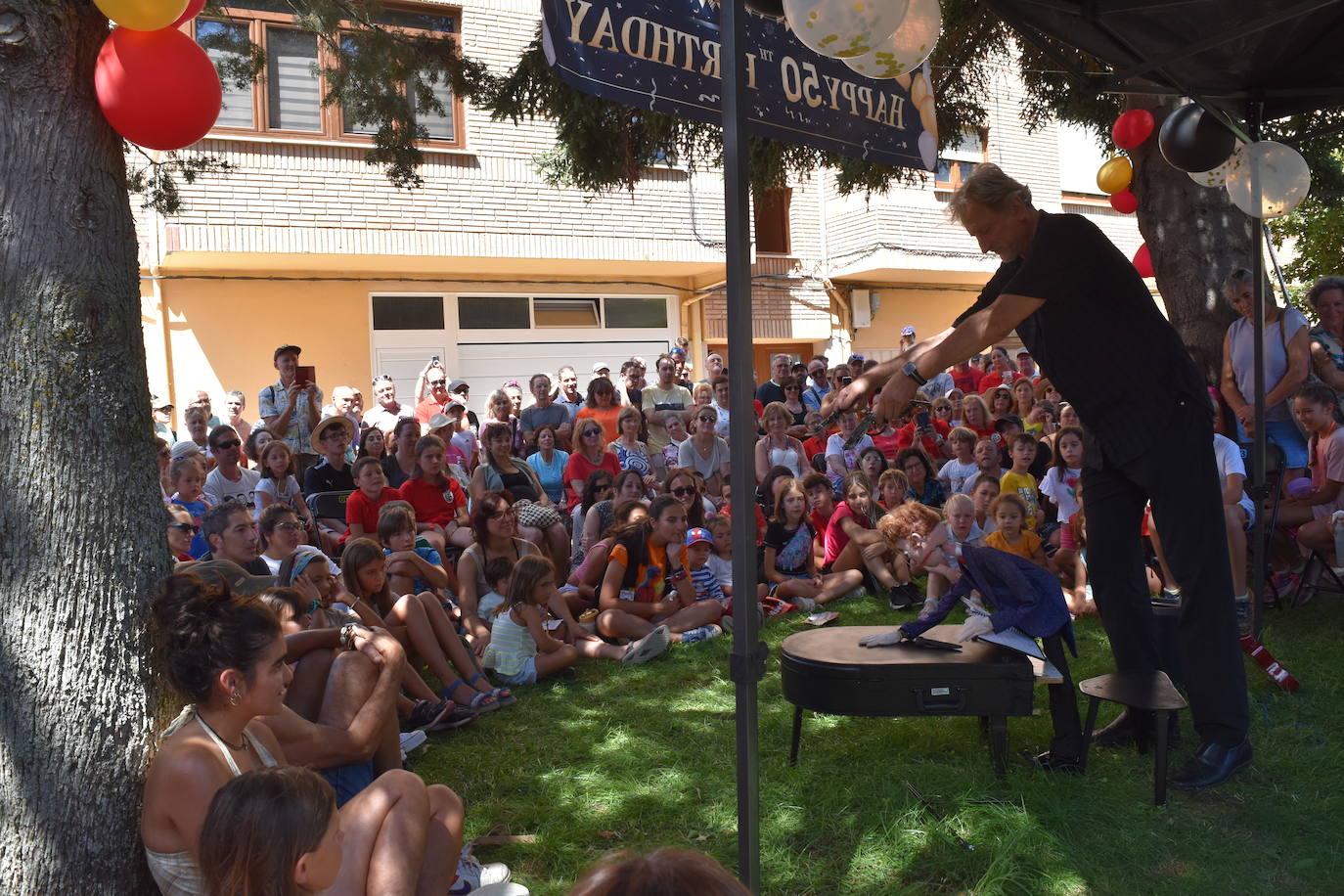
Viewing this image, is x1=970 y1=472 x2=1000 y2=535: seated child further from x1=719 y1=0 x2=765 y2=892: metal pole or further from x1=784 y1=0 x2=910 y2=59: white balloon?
x1=719 y1=0 x2=765 y2=892: metal pole

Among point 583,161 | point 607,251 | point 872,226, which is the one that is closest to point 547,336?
point 607,251

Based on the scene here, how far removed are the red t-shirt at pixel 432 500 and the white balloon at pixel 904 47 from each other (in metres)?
5.22

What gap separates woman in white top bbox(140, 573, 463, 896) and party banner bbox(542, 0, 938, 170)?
1.59 metres

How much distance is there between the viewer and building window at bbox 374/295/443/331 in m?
15.0

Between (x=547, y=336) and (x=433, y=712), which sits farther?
(x=547, y=336)

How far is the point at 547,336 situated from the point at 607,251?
1682 millimetres

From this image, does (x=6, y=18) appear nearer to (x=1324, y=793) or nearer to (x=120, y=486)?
(x=120, y=486)

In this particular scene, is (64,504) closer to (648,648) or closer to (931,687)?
(931,687)

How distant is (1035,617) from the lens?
3820 mm

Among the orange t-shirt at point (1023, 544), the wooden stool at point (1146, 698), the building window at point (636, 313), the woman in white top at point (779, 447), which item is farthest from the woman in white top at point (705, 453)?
the building window at point (636, 313)

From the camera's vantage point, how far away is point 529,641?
19.0 ft

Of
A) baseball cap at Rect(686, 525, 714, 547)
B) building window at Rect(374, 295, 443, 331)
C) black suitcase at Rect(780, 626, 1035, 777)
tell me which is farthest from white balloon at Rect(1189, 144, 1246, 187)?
building window at Rect(374, 295, 443, 331)

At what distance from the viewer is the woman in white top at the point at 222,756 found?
2480mm

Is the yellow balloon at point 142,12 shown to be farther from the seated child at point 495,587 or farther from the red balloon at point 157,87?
the seated child at point 495,587
